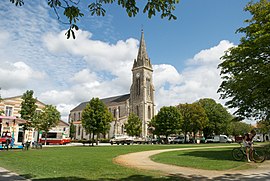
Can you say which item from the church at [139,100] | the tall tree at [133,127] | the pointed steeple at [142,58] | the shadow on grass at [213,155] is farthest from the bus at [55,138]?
the pointed steeple at [142,58]

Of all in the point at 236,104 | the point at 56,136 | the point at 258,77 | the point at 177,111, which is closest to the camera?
the point at 258,77

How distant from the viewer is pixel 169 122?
63.8m

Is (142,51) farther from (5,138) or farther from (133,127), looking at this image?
(5,138)

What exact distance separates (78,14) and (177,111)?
200ft

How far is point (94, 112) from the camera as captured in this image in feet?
149

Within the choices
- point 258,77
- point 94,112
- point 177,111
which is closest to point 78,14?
point 258,77

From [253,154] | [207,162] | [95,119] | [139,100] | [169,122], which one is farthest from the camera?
[139,100]

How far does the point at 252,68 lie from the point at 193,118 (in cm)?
4906

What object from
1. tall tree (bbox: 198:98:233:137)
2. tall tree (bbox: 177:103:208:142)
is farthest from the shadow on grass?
tall tree (bbox: 198:98:233:137)

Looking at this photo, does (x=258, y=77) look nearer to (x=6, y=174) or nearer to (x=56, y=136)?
(x=6, y=174)

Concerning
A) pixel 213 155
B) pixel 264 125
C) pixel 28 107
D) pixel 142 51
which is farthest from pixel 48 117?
pixel 142 51

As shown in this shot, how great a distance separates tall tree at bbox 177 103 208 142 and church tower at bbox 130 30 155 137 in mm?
21129

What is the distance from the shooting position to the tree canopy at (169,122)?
63.6m

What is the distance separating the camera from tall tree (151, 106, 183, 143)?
63.6 m
